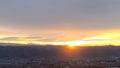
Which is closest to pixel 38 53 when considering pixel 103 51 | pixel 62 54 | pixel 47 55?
pixel 47 55

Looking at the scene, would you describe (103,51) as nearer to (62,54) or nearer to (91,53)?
(91,53)

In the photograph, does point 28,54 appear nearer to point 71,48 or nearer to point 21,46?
point 21,46

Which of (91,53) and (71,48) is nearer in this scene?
(91,53)

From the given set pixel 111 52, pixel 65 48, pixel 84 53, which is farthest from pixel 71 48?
pixel 111 52

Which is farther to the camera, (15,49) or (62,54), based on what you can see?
(62,54)

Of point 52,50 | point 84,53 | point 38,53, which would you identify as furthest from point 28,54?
point 84,53

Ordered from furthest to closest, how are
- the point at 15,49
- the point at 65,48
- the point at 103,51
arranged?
the point at 65,48 < the point at 103,51 < the point at 15,49

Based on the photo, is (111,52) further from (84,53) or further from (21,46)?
(21,46)

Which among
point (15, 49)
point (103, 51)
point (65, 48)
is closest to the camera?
point (15, 49)
